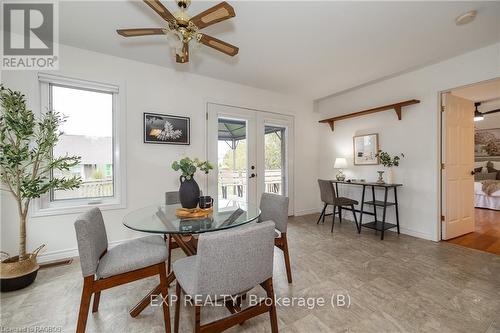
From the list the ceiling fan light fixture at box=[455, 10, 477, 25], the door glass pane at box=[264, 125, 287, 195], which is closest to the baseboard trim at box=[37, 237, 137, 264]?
the door glass pane at box=[264, 125, 287, 195]

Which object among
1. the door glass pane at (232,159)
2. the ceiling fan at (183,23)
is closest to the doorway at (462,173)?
the door glass pane at (232,159)

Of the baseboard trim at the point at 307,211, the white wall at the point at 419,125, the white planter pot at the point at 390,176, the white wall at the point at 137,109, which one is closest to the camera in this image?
the white wall at the point at 137,109

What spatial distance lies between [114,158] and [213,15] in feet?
7.73

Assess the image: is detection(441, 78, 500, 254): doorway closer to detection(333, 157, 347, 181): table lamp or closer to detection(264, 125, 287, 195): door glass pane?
detection(333, 157, 347, 181): table lamp

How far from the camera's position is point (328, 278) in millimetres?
2117

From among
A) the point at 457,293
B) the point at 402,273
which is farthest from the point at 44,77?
the point at 457,293

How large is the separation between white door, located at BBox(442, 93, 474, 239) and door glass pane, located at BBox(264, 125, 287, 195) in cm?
251

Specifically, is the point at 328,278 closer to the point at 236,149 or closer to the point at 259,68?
the point at 236,149

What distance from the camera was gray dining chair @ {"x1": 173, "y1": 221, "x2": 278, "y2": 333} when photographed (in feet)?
3.41

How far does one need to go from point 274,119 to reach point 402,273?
10.0ft

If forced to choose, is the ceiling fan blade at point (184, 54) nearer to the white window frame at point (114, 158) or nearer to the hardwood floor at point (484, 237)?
the white window frame at point (114, 158)

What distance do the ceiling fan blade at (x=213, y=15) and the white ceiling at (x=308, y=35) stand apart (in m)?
0.59

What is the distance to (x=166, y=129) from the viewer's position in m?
3.14

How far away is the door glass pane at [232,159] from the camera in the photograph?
12.1ft
